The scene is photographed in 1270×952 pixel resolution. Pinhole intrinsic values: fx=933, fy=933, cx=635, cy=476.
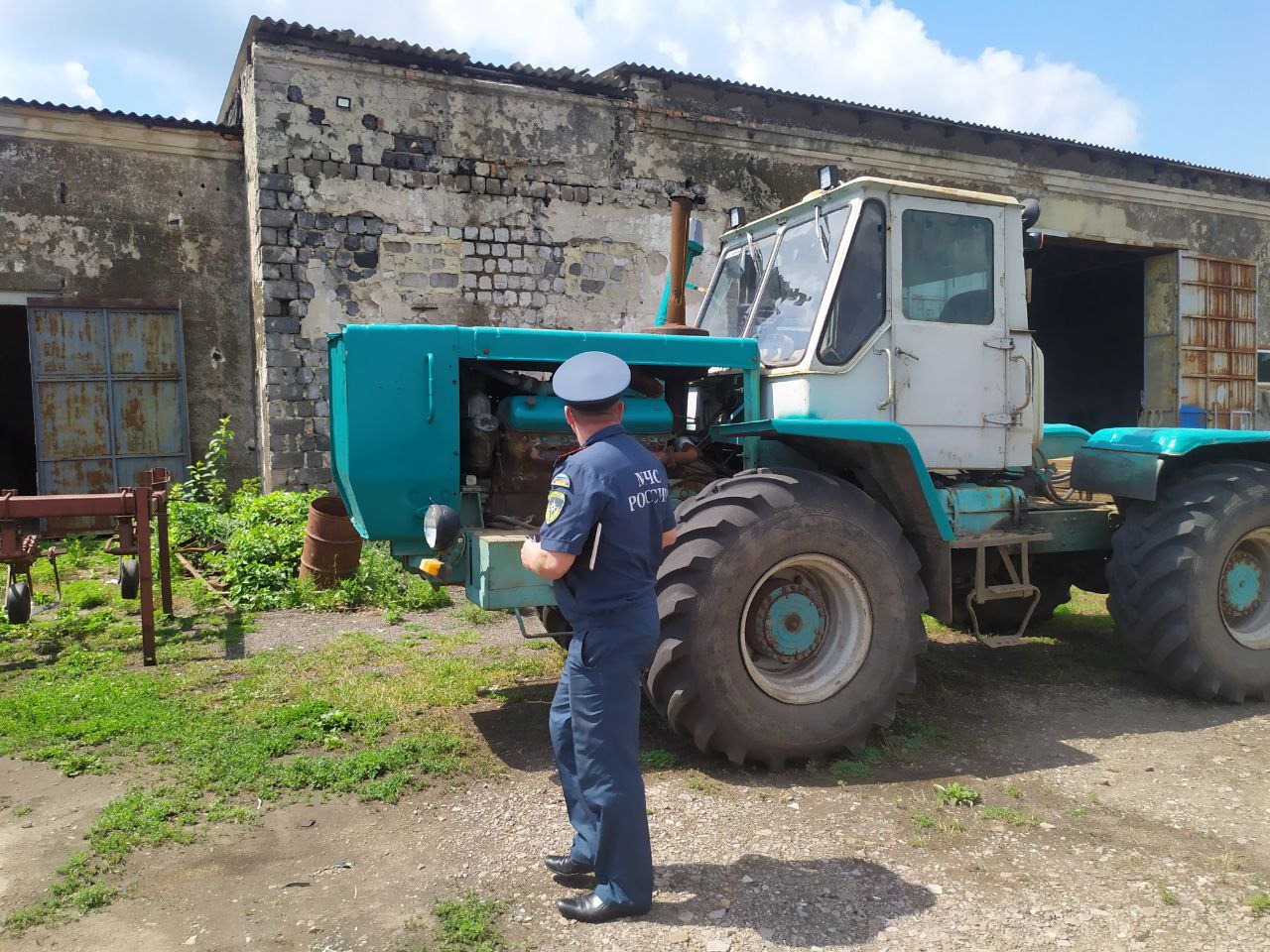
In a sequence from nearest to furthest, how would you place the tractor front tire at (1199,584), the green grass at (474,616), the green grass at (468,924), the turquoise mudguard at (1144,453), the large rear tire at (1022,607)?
the green grass at (468,924), the tractor front tire at (1199,584), the turquoise mudguard at (1144,453), the large rear tire at (1022,607), the green grass at (474,616)

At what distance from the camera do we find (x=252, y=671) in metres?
5.31

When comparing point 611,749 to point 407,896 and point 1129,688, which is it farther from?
point 1129,688

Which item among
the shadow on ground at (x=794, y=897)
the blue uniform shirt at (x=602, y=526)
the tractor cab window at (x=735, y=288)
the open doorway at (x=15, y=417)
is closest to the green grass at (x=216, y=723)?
the shadow on ground at (x=794, y=897)

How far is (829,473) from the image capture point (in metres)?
4.75

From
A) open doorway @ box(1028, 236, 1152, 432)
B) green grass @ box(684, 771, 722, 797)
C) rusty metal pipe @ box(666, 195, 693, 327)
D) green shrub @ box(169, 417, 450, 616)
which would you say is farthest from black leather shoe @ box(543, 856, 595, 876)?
open doorway @ box(1028, 236, 1152, 432)

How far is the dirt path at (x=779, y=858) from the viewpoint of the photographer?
2.75 m

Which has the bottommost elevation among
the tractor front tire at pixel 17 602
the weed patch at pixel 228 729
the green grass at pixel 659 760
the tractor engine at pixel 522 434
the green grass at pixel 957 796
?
the green grass at pixel 957 796

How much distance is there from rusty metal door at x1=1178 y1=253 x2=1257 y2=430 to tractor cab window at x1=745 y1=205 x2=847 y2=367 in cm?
1120

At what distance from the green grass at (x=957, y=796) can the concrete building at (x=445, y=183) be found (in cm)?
744

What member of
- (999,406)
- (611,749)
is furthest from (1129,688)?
(611,749)

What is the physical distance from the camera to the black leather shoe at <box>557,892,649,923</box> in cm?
277

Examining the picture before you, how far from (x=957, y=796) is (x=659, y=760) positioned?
3.97ft

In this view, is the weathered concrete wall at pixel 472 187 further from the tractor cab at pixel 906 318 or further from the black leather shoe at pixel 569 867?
the black leather shoe at pixel 569 867

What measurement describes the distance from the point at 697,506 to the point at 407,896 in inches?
73.6
